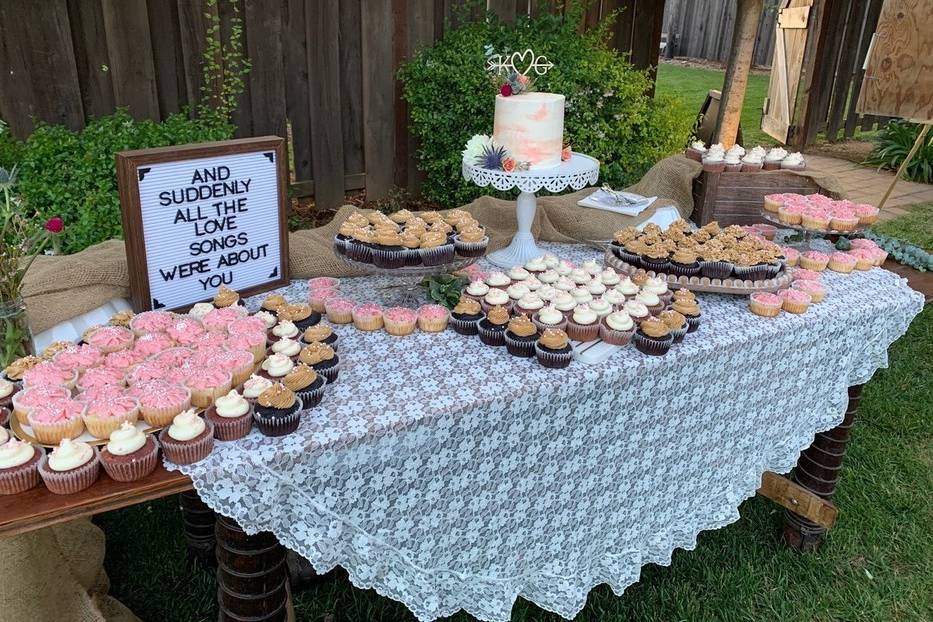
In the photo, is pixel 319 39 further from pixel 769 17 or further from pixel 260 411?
pixel 769 17

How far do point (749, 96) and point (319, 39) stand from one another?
10.7m

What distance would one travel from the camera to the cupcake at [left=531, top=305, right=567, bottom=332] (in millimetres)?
1797

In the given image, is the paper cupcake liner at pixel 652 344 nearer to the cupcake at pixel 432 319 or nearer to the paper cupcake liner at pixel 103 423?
the cupcake at pixel 432 319

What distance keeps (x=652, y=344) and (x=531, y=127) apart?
83cm

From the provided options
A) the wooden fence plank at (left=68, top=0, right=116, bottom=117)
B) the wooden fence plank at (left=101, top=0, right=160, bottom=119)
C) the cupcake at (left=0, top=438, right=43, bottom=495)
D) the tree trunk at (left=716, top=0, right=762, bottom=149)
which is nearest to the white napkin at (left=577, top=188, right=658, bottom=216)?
the cupcake at (left=0, top=438, right=43, bottom=495)

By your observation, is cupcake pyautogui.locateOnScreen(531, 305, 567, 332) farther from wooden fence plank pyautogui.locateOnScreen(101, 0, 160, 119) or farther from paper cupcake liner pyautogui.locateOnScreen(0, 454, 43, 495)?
wooden fence plank pyautogui.locateOnScreen(101, 0, 160, 119)

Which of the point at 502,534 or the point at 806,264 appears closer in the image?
the point at 502,534

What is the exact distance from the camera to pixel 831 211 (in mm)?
2502

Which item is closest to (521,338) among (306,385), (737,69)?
(306,385)

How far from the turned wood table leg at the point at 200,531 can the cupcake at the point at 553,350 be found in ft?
4.45

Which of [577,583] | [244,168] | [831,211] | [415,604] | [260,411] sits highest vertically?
[244,168]

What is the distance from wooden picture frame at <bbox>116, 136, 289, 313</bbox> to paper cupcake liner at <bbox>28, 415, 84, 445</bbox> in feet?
1.85

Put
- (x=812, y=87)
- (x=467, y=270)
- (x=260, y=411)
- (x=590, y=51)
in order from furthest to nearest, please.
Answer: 1. (x=812, y=87)
2. (x=590, y=51)
3. (x=467, y=270)
4. (x=260, y=411)

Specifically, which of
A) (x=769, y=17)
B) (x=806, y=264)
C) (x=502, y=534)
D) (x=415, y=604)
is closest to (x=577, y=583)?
(x=502, y=534)
